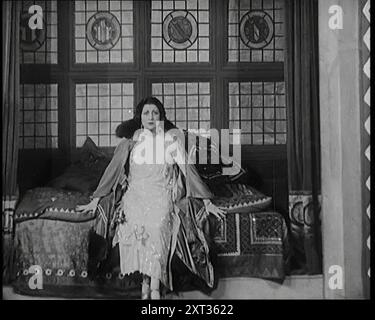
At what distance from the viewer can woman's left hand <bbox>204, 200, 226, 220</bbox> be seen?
8.58 feet

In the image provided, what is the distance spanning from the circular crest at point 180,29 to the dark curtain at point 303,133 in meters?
0.34

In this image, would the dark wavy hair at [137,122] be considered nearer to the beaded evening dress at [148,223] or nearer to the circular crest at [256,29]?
the beaded evening dress at [148,223]

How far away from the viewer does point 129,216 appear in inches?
103

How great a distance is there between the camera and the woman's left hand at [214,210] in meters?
2.62

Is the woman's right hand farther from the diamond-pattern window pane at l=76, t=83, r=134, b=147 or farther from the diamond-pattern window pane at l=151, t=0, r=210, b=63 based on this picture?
the diamond-pattern window pane at l=151, t=0, r=210, b=63

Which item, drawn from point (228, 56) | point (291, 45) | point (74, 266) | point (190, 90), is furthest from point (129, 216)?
point (291, 45)

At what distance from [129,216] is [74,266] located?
259 millimetres

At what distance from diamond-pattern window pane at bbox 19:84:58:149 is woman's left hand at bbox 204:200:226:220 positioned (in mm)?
571

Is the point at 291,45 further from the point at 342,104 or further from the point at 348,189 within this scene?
the point at 348,189

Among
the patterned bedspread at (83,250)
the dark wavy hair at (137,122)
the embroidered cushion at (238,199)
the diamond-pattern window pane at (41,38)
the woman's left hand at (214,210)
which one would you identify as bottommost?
the patterned bedspread at (83,250)

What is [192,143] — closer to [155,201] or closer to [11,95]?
[155,201]

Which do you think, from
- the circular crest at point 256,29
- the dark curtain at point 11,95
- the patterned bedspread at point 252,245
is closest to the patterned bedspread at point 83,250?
the patterned bedspread at point 252,245
